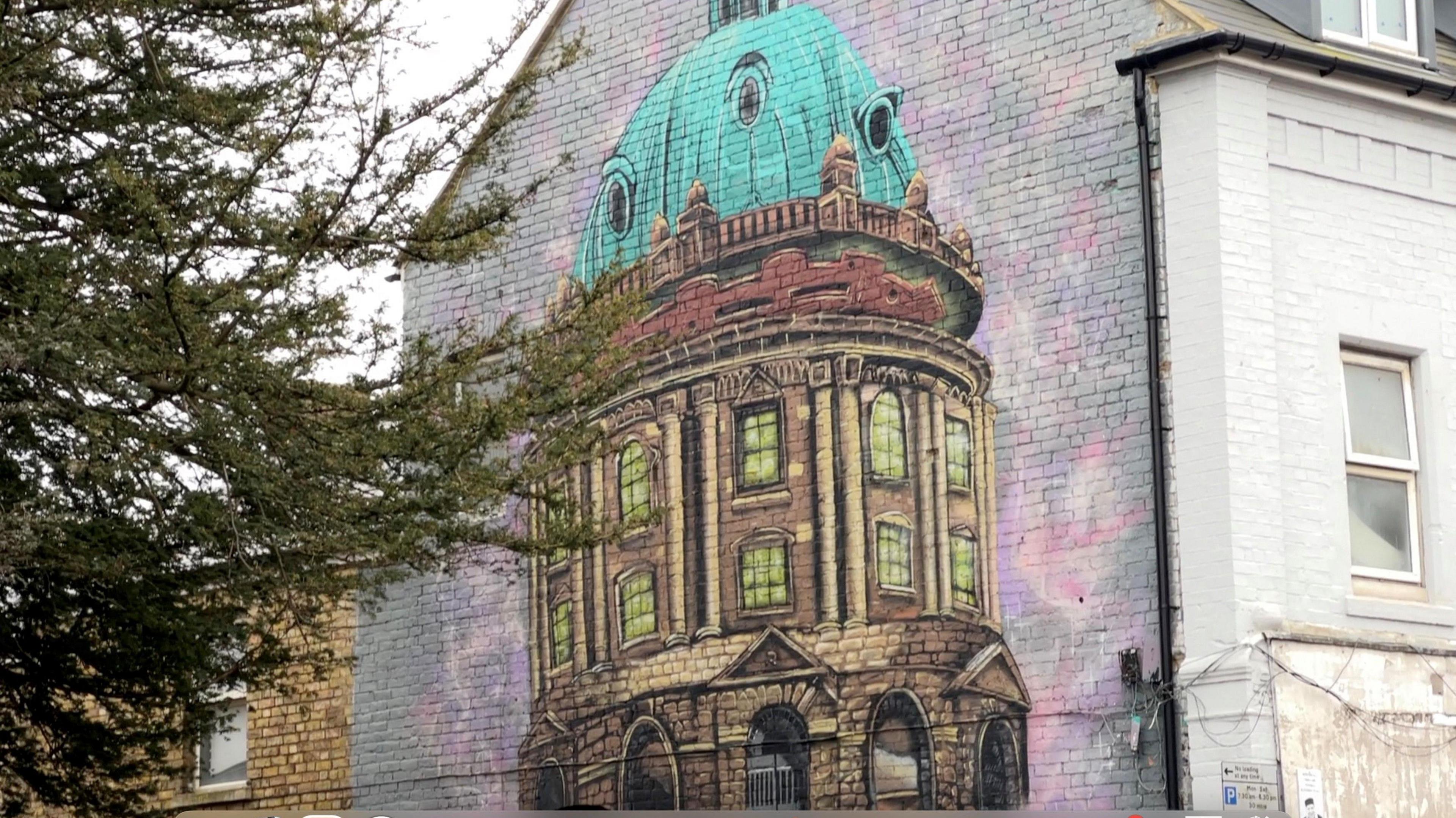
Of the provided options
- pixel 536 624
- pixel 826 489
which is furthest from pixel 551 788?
pixel 826 489

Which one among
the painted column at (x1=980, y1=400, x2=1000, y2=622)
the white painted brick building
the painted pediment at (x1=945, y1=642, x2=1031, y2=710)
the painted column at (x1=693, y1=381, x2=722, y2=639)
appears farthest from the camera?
the painted column at (x1=693, y1=381, x2=722, y2=639)

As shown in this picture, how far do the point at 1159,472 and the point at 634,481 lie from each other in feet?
17.4

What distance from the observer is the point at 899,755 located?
54.3 ft

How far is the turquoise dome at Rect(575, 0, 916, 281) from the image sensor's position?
1786 cm

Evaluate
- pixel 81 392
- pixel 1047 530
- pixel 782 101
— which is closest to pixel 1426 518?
pixel 1047 530

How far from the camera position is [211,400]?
39.9ft

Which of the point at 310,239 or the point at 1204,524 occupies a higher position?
the point at 310,239

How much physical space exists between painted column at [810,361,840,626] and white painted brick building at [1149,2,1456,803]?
10.2 ft

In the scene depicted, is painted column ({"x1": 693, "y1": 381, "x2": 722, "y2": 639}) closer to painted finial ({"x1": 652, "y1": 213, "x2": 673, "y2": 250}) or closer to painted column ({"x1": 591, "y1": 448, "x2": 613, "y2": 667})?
painted column ({"x1": 591, "y1": 448, "x2": 613, "y2": 667})

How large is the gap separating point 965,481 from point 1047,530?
2.98 feet

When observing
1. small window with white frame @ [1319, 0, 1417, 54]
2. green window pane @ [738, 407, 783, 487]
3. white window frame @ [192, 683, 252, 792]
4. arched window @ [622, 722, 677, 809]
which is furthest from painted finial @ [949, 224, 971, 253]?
Answer: white window frame @ [192, 683, 252, 792]

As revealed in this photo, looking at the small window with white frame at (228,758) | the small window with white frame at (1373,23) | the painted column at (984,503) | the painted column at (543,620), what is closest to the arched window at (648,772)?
the painted column at (543,620)

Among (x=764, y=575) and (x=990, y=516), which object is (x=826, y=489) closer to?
(x=764, y=575)

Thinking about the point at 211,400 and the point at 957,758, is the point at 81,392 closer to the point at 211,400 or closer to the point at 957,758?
the point at 211,400
